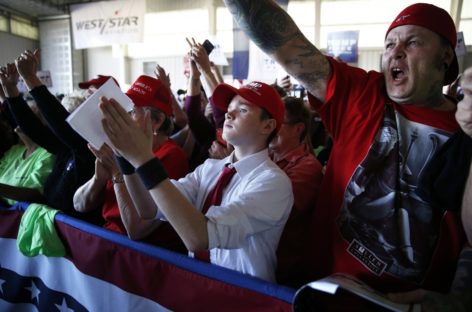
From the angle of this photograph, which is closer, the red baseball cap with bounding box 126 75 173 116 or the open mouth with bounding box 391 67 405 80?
the open mouth with bounding box 391 67 405 80

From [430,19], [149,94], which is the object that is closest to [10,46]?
[149,94]

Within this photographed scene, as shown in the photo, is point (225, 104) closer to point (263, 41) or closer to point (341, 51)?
point (263, 41)

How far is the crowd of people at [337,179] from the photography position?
1.05 m

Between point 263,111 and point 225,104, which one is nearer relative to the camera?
point 263,111

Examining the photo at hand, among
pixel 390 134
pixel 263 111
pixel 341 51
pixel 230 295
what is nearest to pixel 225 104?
pixel 263 111

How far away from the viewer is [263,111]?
143cm

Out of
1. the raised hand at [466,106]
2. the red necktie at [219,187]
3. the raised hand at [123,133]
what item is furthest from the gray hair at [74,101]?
the raised hand at [466,106]

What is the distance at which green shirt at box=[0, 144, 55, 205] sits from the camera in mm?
2330

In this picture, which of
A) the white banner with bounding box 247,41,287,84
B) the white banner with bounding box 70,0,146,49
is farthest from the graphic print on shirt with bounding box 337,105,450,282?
the white banner with bounding box 70,0,146,49

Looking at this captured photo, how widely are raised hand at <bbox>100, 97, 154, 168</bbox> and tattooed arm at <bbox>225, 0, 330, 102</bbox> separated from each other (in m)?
0.66

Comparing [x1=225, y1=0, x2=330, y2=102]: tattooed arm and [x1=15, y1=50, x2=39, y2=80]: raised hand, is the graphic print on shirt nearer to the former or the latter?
[x1=225, y1=0, x2=330, y2=102]: tattooed arm

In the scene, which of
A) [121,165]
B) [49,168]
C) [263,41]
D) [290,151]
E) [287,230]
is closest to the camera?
[121,165]

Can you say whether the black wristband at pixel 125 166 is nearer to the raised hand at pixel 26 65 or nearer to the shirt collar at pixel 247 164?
the shirt collar at pixel 247 164

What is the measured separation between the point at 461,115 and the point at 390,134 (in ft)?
1.23
